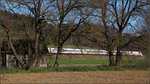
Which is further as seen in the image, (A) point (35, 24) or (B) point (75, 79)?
(A) point (35, 24)

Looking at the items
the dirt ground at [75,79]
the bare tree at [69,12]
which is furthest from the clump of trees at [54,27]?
the dirt ground at [75,79]

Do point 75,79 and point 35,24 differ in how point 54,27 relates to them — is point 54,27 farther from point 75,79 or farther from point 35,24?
point 75,79

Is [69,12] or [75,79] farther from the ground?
[69,12]

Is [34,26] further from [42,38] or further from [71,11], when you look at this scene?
[71,11]

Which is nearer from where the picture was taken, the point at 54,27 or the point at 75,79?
the point at 75,79

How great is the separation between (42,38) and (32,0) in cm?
355

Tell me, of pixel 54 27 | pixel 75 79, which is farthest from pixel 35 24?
pixel 75 79

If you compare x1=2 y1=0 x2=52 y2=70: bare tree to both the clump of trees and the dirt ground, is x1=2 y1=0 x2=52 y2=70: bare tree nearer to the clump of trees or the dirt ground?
the clump of trees

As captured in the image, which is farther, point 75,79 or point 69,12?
point 69,12

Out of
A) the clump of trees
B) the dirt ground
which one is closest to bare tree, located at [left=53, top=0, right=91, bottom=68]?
the clump of trees

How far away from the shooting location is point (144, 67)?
49.3 feet

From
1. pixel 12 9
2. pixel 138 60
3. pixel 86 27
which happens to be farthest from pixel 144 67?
pixel 12 9

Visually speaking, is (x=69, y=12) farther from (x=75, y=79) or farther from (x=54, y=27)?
(x=75, y=79)

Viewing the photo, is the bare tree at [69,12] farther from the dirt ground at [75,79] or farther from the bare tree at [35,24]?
the dirt ground at [75,79]
